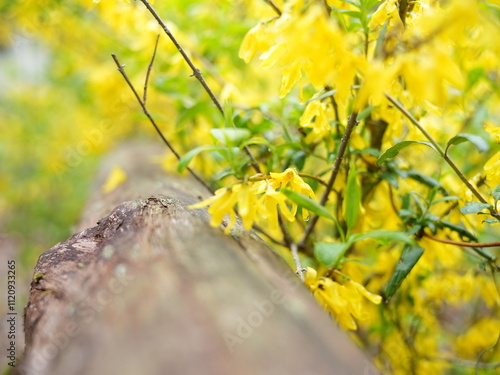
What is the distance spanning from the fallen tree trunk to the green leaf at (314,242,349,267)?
89mm

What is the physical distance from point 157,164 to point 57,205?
3.49 m

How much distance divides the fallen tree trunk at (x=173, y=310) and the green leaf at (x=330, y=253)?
0.09 metres

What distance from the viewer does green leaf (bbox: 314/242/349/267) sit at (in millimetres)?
995

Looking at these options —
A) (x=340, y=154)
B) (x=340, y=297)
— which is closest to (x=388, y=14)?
(x=340, y=154)

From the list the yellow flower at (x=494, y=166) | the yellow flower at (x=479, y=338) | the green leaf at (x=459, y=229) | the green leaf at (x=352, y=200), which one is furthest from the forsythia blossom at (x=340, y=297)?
the yellow flower at (x=479, y=338)

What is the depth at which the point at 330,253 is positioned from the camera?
3.33 feet

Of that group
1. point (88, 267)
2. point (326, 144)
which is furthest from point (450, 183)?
point (88, 267)

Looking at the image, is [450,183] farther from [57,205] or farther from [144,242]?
[57,205]

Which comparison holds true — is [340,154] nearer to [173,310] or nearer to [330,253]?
[330,253]

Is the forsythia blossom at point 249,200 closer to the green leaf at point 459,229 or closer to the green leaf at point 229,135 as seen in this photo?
the green leaf at point 229,135

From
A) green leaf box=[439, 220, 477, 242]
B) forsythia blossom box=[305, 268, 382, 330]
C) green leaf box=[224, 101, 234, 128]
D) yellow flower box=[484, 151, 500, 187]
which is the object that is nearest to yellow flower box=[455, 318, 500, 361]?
green leaf box=[439, 220, 477, 242]

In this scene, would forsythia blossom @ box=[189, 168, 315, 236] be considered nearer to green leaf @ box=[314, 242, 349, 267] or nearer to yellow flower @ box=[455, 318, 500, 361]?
green leaf @ box=[314, 242, 349, 267]

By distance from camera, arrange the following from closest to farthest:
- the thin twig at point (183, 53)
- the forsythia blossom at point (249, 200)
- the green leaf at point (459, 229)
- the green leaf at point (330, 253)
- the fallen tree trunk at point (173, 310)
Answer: the fallen tree trunk at point (173, 310)
the forsythia blossom at point (249, 200)
the green leaf at point (330, 253)
the thin twig at point (183, 53)
the green leaf at point (459, 229)

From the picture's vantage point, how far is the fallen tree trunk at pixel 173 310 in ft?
2.15
